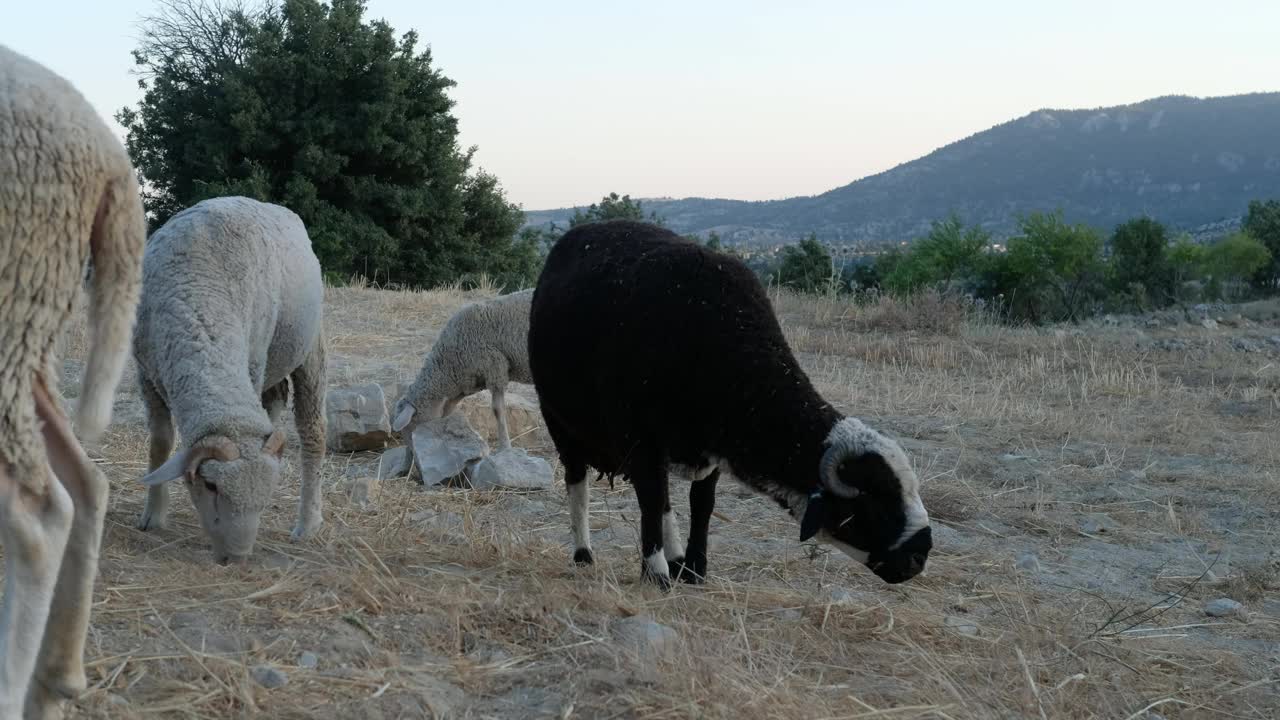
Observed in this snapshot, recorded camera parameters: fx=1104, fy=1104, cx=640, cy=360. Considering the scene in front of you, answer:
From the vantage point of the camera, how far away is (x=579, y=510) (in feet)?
20.2

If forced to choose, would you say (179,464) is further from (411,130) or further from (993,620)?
(411,130)

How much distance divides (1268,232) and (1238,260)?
375 cm

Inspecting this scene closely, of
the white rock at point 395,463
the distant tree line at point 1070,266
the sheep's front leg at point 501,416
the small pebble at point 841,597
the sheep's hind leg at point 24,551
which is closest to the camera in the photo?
the sheep's hind leg at point 24,551

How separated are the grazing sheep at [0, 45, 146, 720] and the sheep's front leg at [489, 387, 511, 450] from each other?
6.77 meters

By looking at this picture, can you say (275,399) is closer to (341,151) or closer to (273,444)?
(273,444)

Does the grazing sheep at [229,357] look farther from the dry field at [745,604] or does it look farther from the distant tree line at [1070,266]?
the distant tree line at [1070,266]

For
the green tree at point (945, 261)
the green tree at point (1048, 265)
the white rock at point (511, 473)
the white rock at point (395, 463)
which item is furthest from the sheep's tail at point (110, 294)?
the green tree at point (1048, 265)

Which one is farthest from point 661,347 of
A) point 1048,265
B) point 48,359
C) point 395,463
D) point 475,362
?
point 1048,265

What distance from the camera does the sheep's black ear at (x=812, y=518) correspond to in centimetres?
473

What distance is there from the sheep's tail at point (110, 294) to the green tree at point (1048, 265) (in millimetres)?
38796

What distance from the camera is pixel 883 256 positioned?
4738cm

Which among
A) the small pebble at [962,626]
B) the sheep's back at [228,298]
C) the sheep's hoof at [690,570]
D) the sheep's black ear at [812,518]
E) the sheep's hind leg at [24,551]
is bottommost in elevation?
the small pebble at [962,626]

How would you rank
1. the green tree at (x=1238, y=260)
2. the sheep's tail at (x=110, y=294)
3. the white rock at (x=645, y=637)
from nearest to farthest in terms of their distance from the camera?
the sheep's tail at (x=110, y=294) < the white rock at (x=645, y=637) < the green tree at (x=1238, y=260)

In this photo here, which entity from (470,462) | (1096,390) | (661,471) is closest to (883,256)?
(1096,390)
